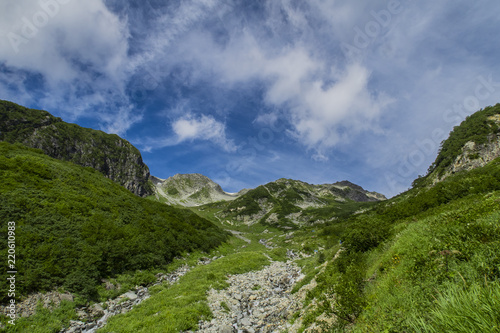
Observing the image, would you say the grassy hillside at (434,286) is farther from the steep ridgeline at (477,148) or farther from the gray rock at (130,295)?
the steep ridgeline at (477,148)

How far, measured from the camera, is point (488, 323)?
2.37m

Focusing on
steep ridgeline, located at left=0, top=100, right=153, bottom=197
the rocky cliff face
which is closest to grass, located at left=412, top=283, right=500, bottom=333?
the rocky cliff face

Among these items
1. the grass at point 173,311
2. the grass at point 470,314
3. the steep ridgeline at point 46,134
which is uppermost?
the steep ridgeline at point 46,134

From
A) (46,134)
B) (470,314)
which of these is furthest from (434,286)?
(46,134)

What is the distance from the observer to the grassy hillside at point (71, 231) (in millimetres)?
15367

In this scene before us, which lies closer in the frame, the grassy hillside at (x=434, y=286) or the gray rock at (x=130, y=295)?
the grassy hillside at (x=434, y=286)

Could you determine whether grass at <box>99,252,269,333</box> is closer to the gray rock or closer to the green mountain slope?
the gray rock

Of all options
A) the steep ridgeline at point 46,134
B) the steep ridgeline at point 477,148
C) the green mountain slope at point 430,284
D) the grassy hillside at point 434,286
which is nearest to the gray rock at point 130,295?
the green mountain slope at point 430,284

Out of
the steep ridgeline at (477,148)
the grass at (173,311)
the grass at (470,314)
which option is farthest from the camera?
the steep ridgeline at (477,148)

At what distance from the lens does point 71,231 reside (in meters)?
19.5

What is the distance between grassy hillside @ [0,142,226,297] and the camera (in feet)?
50.4

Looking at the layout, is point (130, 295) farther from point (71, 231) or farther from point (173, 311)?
point (71, 231)

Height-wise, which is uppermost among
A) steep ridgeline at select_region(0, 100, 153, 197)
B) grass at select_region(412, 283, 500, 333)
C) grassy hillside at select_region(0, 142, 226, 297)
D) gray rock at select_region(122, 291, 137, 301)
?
steep ridgeline at select_region(0, 100, 153, 197)

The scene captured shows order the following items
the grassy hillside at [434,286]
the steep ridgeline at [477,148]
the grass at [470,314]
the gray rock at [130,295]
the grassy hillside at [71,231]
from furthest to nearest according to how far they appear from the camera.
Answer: the steep ridgeline at [477,148] < the gray rock at [130,295] < the grassy hillside at [71,231] < the grassy hillside at [434,286] < the grass at [470,314]
